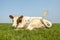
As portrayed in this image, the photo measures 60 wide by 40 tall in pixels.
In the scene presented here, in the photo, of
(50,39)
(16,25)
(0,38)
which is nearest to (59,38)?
(50,39)

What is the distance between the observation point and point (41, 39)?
716 centimetres

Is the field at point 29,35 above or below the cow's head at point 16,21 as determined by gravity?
below

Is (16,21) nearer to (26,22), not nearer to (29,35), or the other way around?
(26,22)

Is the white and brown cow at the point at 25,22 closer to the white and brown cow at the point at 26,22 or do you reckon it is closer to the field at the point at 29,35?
the white and brown cow at the point at 26,22

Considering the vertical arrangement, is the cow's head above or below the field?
above

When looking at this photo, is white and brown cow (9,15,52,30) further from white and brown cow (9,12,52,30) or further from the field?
the field

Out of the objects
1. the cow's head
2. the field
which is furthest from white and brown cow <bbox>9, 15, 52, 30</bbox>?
the field

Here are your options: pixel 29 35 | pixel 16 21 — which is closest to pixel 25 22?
pixel 16 21

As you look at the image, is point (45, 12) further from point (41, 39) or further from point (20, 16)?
point (41, 39)

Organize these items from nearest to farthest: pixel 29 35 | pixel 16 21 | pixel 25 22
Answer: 1. pixel 29 35
2. pixel 16 21
3. pixel 25 22

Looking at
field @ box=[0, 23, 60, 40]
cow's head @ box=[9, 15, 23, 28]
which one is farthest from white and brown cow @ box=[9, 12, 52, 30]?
field @ box=[0, 23, 60, 40]

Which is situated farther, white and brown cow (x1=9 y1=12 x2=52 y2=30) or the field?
white and brown cow (x1=9 y1=12 x2=52 y2=30)

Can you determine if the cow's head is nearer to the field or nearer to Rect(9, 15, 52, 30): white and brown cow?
Rect(9, 15, 52, 30): white and brown cow

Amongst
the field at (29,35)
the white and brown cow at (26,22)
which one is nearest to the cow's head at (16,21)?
the white and brown cow at (26,22)
